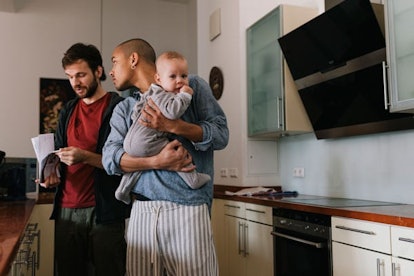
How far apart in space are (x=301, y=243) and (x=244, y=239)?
2.35 feet

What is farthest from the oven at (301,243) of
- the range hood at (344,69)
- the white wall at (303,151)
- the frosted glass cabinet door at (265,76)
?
the frosted glass cabinet door at (265,76)

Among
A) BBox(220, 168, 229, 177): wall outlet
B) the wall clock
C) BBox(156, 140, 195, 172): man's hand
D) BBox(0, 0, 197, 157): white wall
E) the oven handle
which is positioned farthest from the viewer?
BBox(0, 0, 197, 157): white wall

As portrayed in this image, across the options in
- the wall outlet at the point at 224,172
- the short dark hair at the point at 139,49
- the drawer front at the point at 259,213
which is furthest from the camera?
the wall outlet at the point at 224,172

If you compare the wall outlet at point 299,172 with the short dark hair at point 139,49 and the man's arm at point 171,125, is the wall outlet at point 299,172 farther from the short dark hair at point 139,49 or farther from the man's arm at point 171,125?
the man's arm at point 171,125

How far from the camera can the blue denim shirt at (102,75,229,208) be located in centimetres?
134

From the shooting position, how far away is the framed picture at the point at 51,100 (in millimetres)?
4449

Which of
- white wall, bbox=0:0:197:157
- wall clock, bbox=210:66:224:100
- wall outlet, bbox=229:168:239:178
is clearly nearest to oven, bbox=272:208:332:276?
wall outlet, bbox=229:168:239:178

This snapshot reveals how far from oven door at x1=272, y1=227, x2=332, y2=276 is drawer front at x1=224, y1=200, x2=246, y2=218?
0.44 metres

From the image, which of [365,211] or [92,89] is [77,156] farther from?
[365,211]

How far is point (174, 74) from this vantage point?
1.38 m

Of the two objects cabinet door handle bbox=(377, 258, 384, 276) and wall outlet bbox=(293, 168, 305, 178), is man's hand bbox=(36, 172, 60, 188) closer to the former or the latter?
cabinet door handle bbox=(377, 258, 384, 276)

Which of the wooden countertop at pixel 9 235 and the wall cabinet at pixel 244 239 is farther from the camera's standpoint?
the wall cabinet at pixel 244 239

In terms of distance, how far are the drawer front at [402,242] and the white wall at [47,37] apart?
353 cm

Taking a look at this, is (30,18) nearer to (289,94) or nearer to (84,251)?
(289,94)
